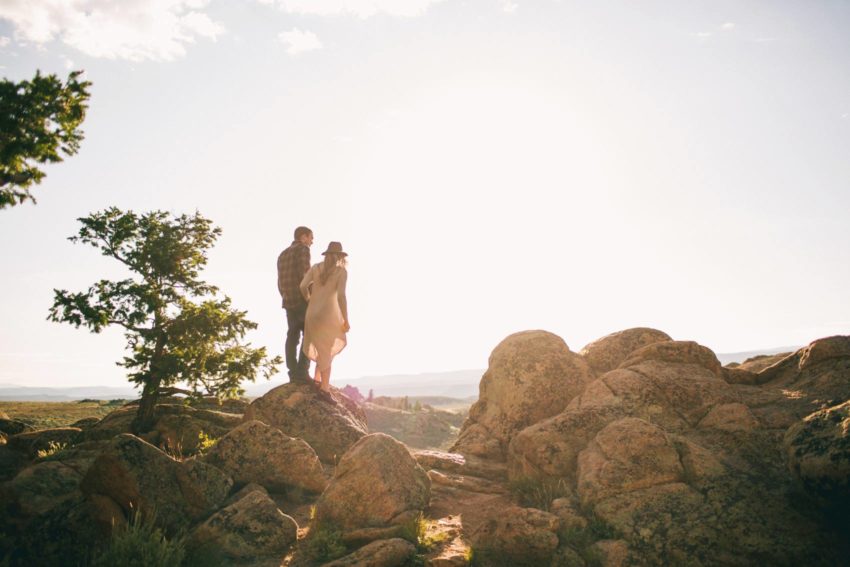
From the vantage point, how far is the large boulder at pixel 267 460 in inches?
443

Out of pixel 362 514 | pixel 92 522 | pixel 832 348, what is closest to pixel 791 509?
pixel 832 348

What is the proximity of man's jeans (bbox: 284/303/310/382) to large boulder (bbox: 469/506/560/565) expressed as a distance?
8.44 metres

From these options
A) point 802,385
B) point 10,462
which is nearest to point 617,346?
point 802,385

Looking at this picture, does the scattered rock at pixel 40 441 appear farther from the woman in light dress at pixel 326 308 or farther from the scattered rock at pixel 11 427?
the woman in light dress at pixel 326 308

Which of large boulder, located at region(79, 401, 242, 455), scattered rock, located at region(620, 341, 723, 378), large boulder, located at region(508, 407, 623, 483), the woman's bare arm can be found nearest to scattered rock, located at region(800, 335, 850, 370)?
scattered rock, located at region(620, 341, 723, 378)

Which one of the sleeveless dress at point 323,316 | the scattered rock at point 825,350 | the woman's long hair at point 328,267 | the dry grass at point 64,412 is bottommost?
the dry grass at point 64,412

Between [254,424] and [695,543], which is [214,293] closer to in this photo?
[254,424]

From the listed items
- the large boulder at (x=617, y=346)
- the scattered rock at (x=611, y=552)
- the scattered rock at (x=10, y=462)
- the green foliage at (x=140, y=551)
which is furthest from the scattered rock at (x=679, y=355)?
the scattered rock at (x=10, y=462)

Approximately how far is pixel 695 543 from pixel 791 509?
189 cm

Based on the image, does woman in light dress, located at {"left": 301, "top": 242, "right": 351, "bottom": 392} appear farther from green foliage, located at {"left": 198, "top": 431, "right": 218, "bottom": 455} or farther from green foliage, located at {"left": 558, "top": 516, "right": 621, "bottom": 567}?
green foliage, located at {"left": 558, "top": 516, "right": 621, "bottom": 567}

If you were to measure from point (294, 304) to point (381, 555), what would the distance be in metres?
9.17

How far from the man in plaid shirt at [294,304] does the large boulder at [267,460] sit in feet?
11.9

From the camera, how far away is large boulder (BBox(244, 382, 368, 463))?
13852 mm

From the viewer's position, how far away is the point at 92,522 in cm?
872
